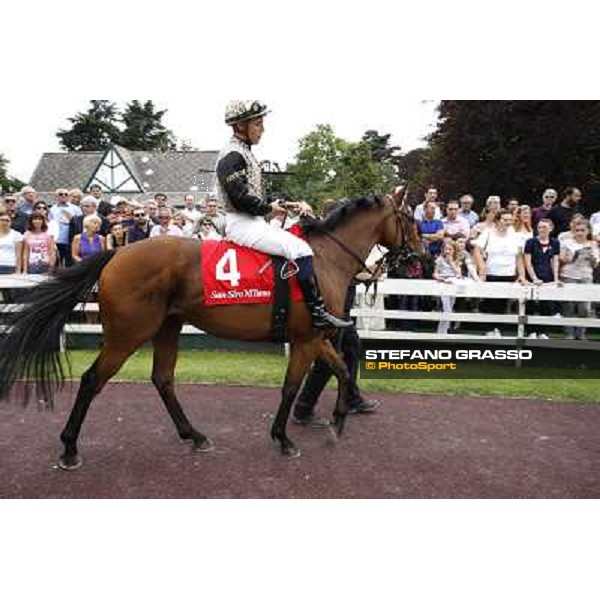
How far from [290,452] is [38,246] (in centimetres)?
544

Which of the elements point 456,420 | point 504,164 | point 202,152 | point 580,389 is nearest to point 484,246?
point 504,164

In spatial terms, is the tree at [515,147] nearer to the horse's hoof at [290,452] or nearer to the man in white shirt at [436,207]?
the man in white shirt at [436,207]

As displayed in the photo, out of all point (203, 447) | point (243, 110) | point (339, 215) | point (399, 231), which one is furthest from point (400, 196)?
point (203, 447)

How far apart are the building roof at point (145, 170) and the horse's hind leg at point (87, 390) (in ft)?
17.0

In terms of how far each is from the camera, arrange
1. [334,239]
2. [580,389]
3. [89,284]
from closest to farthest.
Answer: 1. [89,284]
2. [334,239]
3. [580,389]

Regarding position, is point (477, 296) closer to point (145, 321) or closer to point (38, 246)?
point (145, 321)

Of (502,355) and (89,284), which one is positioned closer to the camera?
(89,284)

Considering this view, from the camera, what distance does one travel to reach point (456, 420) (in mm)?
5270

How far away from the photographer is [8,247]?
25.7 ft

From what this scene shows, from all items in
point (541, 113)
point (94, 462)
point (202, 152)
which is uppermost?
point (202, 152)

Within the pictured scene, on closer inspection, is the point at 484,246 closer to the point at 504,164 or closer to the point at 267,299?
the point at 504,164

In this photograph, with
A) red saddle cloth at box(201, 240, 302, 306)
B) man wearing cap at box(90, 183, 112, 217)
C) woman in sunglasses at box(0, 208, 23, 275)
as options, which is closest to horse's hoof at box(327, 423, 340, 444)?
red saddle cloth at box(201, 240, 302, 306)

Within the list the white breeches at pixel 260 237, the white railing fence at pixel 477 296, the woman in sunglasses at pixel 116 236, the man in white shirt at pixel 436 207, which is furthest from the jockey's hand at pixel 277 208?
the woman in sunglasses at pixel 116 236

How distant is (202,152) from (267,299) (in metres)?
11.6
